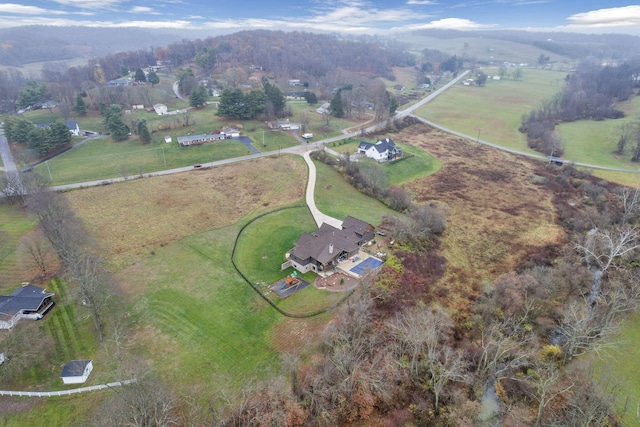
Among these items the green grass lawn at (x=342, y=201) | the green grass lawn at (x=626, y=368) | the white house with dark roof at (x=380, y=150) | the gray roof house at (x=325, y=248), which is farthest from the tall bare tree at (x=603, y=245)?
the white house with dark roof at (x=380, y=150)

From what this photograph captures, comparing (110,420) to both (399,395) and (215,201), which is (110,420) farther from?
(215,201)

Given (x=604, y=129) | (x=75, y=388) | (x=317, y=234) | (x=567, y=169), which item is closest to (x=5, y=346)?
(x=75, y=388)

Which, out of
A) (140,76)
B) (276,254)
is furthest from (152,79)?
(276,254)

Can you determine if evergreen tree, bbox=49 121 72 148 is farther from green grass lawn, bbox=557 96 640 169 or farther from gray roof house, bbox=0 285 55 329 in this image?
green grass lawn, bbox=557 96 640 169

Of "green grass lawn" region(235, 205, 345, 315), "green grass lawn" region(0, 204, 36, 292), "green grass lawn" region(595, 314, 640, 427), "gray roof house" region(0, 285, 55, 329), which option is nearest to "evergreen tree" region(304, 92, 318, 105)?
"green grass lawn" region(235, 205, 345, 315)

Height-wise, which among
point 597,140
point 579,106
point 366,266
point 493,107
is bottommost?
point 366,266

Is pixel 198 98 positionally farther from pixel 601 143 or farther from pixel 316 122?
pixel 601 143
